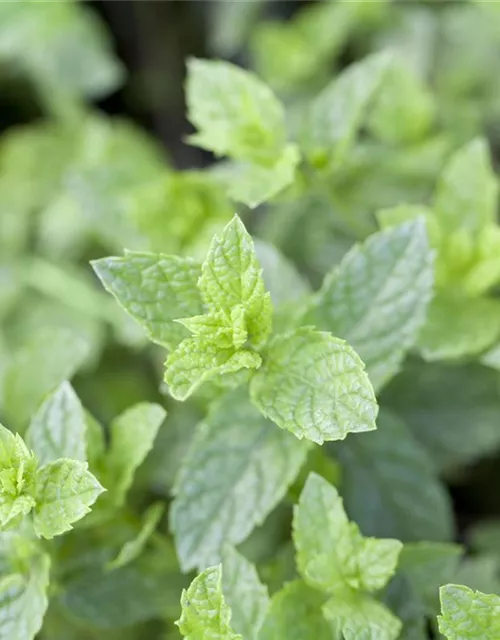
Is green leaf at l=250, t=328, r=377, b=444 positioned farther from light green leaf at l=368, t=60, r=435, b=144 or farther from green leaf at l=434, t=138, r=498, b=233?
light green leaf at l=368, t=60, r=435, b=144

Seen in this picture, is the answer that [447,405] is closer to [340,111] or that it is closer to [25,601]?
[340,111]

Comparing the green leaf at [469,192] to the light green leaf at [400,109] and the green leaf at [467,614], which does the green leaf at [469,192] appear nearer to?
the light green leaf at [400,109]

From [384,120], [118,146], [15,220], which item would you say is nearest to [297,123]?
[384,120]

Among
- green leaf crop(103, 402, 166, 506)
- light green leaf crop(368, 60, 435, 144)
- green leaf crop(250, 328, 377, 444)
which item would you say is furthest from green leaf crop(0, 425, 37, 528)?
light green leaf crop(368, 60, 435, 144)

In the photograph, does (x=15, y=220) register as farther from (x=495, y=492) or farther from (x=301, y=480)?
(x=495, y=492)

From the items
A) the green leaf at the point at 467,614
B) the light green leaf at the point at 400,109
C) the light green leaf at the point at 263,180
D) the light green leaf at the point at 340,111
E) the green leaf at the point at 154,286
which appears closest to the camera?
the green leaf at the point at 467,614

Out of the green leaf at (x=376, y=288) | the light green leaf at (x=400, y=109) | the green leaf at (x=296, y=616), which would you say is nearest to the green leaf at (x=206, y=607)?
the green leaf at (x=296, y=616)

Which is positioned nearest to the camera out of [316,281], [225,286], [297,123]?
[225,286]
